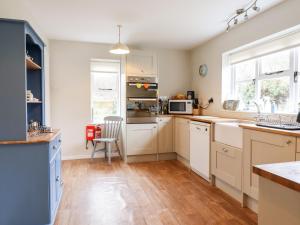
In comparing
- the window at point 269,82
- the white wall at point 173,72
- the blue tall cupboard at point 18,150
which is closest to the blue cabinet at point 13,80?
the blue tall cupboard at point 18,150

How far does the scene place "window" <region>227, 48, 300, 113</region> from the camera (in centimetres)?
275

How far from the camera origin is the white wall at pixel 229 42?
8.62 ft

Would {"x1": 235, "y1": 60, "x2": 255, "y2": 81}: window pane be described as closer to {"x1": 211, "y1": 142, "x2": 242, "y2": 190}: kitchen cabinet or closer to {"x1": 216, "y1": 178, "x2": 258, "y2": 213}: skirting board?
{"x1": 211, "y1": 142, "x2": 242, "y2": 190}: kitchen cabinet

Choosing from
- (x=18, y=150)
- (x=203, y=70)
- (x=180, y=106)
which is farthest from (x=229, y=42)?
(x=18, y=150)

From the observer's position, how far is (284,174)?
0.83 m

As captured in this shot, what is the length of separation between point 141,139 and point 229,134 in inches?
78.0

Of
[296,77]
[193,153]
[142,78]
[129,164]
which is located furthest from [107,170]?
[296,77]

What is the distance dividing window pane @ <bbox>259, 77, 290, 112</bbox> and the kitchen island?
226 centimetres

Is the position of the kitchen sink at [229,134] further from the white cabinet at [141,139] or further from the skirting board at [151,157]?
the skirting board at [151,157]

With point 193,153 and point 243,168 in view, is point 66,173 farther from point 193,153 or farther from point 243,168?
point 243,168

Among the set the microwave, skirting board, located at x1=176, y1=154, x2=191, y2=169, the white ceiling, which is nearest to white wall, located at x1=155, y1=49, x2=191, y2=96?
the microwave

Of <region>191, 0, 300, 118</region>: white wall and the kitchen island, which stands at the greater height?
<region>191, 0, 300, 118</region>: white wall

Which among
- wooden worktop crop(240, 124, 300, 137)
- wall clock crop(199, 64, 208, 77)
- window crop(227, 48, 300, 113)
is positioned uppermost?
wall clock crop(199, 64, 208, 77)

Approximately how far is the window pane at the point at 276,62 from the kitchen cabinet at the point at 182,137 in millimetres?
1496
